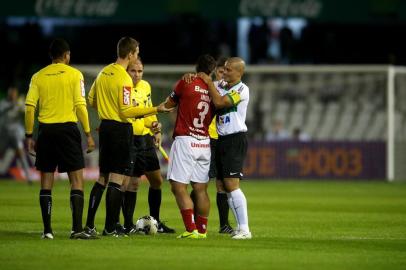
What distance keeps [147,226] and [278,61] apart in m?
18.6

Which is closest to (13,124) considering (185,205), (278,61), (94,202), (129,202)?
(278,61)

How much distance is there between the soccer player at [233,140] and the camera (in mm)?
12484

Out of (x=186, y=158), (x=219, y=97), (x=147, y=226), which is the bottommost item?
(x=147, y=226)

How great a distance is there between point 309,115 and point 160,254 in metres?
18.5

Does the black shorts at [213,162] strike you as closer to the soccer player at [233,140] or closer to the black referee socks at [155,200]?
the soccer player at [233,140]

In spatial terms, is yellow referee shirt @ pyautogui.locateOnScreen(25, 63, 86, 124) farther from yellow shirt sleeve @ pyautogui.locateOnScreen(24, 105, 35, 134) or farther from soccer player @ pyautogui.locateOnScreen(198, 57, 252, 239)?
soccer player @ pyautogui.locateOnScreen(198, 57, 252, 239)

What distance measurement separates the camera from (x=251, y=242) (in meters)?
12.1

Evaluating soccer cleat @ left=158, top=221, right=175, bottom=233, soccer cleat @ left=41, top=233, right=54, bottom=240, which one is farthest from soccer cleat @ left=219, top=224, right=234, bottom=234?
soccer cleat @ left=41, top=233, right=54, bottom=240

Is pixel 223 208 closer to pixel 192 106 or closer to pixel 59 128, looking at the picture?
pixel 192 106

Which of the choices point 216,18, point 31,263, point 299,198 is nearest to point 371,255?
point 31,263

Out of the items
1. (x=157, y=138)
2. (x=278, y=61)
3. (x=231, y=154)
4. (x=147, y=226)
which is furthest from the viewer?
(x=278, y=61)

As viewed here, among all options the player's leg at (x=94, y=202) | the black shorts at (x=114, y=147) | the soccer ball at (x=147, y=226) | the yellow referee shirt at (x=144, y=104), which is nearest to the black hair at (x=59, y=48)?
the black shorts at (x=114, y=147)

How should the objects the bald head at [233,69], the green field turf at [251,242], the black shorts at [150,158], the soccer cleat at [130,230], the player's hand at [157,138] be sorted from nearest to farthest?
the green field turf at [251,242] → the bald head at [233,69] → the soccer cleat at [130,230] → the black shorts at [150,158] → the player's hand at [157,138]

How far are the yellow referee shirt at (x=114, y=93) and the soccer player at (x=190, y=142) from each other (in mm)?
543
